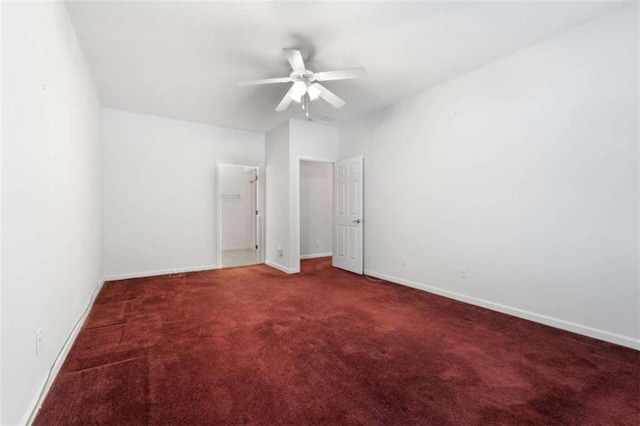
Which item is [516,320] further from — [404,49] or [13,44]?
[13,44]

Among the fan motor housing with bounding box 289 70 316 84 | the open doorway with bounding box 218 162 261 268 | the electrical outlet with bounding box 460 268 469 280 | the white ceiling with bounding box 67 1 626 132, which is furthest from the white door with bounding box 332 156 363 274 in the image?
the open doorway with bounding box 218 162 261 268

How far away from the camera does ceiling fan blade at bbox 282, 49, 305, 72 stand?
8.08 ft

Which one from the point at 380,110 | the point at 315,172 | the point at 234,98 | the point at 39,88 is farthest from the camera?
the point at 315,172

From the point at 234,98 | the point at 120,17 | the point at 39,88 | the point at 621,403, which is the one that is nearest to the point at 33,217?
the point at 39,88

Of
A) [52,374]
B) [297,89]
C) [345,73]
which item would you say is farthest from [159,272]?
[345,73]

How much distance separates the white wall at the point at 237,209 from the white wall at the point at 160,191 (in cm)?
203

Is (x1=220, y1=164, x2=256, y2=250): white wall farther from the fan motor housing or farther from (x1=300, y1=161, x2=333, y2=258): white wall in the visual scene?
the fan motor housing

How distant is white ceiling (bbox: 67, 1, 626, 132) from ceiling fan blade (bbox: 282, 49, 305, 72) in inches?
8.5

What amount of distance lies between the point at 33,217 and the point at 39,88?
30.4 inches

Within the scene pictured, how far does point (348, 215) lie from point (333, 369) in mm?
3375

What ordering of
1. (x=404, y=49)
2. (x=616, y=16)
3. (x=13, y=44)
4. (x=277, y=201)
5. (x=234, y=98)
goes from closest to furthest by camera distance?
(x=13, y=44), (x=616, y=16), (x=404, y=49), (x=234, y=98), (x=277, y=201)

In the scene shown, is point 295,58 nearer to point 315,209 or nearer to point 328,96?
point 328,96

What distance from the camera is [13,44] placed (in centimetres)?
136

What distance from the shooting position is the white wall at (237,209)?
7.37 meters
